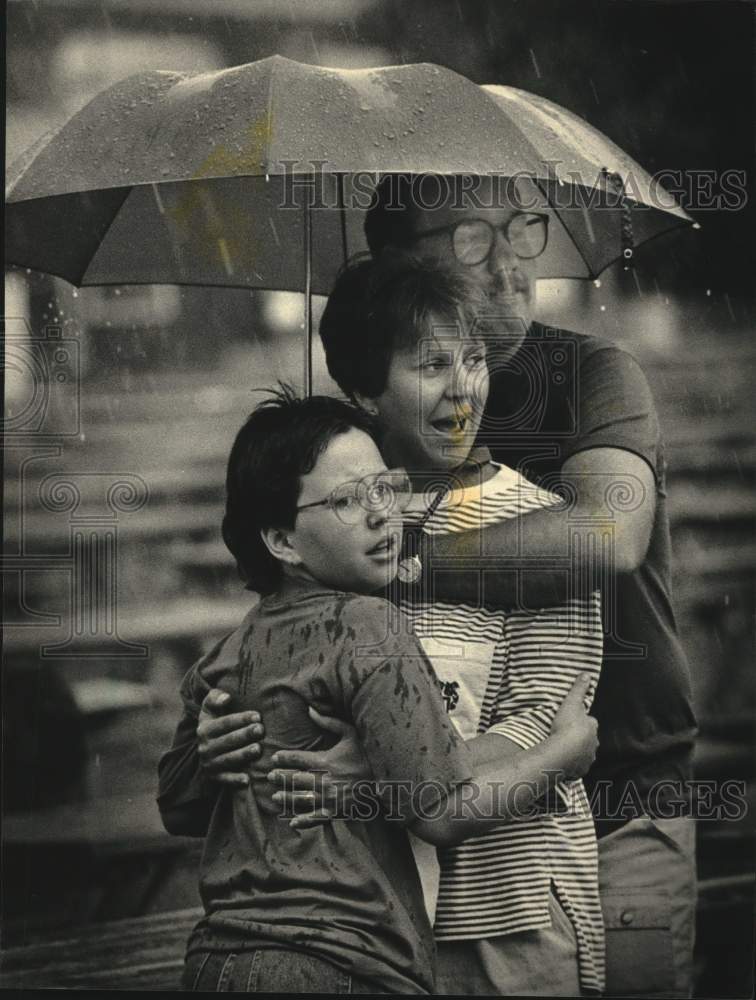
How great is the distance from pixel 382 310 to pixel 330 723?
54.1 inches

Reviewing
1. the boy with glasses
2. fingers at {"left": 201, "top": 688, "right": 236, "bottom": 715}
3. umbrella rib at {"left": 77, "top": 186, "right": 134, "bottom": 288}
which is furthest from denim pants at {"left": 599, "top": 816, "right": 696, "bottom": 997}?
umbrella rib at {"left": 77, "top": 186, "right": 134, "bottom": 288}

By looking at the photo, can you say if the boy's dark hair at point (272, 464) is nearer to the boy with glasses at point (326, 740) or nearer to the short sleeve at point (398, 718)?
the boy with glasses at point (326, 740)

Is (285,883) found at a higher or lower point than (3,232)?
lower

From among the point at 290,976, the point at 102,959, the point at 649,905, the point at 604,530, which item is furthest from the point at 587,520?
the point at 102,959

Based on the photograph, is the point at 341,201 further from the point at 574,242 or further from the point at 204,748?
the point at 204,748

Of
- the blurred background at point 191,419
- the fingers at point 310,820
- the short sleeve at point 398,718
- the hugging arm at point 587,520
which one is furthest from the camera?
the blurred background at point 191,419

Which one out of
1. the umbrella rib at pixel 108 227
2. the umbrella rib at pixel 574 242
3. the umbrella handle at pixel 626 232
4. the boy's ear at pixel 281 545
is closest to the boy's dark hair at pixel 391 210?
the umbrella rib at pixel 574 242

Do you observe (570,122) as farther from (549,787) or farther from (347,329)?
(549,787)

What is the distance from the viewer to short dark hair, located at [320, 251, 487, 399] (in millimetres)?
5270

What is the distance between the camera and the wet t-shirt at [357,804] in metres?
4.95

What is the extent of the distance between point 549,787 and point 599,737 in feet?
0.83

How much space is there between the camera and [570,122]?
17.4 feet

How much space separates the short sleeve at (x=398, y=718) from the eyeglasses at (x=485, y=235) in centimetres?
122

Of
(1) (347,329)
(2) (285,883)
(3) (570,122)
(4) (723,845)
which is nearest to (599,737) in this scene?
(4) (723,845)
